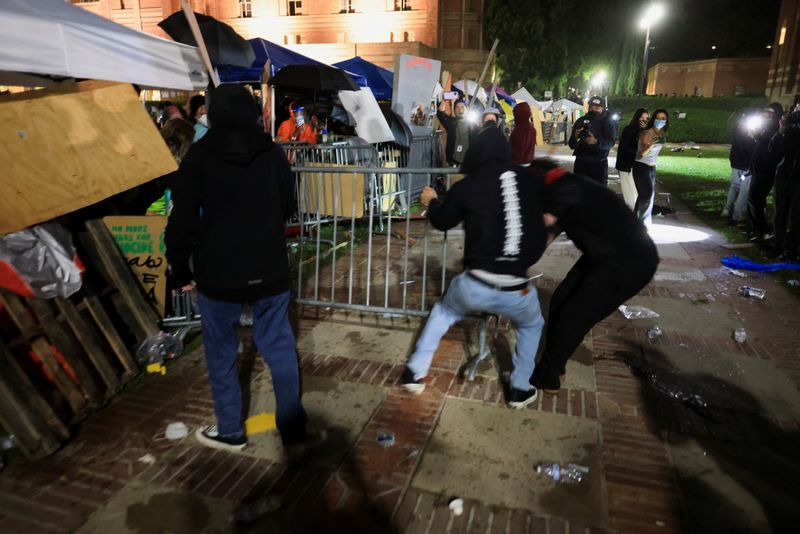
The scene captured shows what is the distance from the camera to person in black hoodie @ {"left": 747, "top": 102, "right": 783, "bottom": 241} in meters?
7.89

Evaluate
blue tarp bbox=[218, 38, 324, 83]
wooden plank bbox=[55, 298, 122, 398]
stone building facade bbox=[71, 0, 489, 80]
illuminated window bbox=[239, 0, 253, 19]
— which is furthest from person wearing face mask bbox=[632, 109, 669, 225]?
illuminated window bbox=[239, 0, 253, 19]

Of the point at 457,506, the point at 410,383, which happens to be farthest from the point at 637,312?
the point at 457,506

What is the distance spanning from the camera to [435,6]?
47.1 meters

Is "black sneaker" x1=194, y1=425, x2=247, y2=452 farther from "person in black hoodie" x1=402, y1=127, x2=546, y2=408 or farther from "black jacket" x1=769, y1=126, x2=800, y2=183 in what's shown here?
"black jacket" x1=769, y1=126, x2=800, y2=183

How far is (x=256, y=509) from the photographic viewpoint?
8.50ft

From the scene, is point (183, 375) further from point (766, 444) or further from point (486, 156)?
point (766, 444)

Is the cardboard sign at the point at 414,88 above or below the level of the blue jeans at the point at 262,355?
above

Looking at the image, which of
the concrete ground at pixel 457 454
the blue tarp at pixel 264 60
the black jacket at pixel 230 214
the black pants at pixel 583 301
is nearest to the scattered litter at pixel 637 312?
the concrete ground at pixel 457 454

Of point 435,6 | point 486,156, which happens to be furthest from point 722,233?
point 435,6

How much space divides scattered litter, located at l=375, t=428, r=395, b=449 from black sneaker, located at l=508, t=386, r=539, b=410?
0.89 m

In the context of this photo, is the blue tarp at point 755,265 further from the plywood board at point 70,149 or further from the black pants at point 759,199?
the plywood board at point 70,149

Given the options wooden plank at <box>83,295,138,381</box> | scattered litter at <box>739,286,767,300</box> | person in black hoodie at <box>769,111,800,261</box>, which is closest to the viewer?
wooden plank at <box>83,295,138,381</box>

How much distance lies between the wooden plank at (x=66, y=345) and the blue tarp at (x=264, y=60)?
10.8m

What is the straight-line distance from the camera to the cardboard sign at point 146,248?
4684mm
